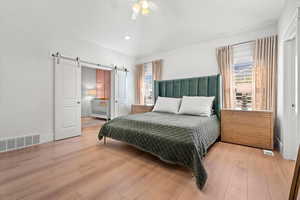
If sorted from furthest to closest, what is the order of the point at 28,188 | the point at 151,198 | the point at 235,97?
1. the point at 235,97
2. the point at 28,188
3. the point at 151,198

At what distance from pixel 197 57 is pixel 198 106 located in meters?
1.65

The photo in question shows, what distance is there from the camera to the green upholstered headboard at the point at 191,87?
10.2 ft

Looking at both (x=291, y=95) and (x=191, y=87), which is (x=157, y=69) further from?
(x=291, y=95)

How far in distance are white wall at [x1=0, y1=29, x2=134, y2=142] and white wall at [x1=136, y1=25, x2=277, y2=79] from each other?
2.90 metres

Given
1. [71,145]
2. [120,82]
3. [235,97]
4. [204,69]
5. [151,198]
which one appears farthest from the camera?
[120,82]

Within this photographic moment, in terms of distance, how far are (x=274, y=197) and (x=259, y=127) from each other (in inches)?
60.3

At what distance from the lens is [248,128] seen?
8.32 feet

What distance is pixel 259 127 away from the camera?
7.98 feet

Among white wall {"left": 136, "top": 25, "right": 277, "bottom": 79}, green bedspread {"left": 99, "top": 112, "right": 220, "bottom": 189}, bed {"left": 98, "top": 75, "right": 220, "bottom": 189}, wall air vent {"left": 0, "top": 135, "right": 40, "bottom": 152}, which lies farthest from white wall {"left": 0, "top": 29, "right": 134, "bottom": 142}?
white wall {"left": 136, "top": 25, "right": 277, "bottom": 79}

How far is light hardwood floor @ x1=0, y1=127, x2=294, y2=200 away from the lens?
1.30 m

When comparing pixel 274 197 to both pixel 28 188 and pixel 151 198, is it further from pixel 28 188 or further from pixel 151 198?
pixel 28 188

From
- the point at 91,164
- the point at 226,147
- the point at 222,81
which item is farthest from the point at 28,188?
the point at 222,81

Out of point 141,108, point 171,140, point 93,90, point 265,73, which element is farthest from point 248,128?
point 93,90

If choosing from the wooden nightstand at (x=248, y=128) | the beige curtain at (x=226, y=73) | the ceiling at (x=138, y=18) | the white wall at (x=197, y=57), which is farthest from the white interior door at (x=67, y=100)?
the beige curtain at (x=226, y=73)
